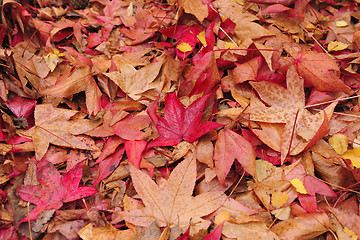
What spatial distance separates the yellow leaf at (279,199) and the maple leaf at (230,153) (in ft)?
0.48

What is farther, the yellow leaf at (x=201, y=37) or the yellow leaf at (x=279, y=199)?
the yellow leaf at (x=201, y=37)

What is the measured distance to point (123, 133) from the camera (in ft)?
3.71

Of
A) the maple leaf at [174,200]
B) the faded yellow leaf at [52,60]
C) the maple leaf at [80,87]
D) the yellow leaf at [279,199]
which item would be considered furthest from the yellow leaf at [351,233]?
the faded yellow leaf at [52,60]

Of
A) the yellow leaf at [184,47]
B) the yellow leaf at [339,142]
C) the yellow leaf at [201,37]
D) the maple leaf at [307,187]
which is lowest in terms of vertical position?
the maple leaf at [307,187]

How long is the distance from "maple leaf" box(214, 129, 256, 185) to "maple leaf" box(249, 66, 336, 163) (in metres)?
0.12

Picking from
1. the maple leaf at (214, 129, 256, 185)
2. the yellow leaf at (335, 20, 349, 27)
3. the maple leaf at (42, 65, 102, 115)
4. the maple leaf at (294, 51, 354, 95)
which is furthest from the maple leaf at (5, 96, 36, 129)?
the yellow leaf at (335, 20, 349, 27)

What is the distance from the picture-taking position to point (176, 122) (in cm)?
107

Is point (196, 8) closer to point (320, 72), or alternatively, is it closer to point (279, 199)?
point (320, 72)

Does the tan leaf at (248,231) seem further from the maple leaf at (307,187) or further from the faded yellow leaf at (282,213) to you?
the maple leaf at (307,187)

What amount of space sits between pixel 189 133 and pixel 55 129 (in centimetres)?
66

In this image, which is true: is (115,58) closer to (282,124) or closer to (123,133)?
(123,133)

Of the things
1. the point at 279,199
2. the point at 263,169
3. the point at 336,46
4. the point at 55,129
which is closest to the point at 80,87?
the point at 55,129

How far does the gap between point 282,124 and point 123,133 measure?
0.75 meters

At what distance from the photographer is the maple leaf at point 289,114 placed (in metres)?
1.06
